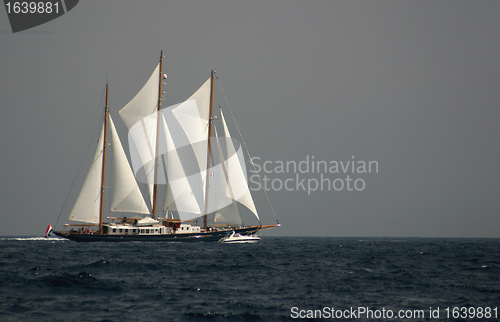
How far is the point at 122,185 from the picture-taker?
68.3 m

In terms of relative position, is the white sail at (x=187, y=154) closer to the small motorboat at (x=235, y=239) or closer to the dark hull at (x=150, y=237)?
the dark hull at (x=150, y=237)

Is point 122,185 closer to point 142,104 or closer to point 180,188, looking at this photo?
point 180,188

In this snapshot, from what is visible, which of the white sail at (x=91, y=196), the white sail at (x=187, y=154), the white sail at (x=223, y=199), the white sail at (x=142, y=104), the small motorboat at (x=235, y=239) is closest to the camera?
the white sail at (x=91, y=196)

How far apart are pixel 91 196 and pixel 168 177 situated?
35.6 ft

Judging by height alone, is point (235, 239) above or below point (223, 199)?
below

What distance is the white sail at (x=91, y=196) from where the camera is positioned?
2662 inches

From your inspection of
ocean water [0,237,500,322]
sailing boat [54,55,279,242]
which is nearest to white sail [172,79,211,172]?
sailing boat [54,55,279,242]

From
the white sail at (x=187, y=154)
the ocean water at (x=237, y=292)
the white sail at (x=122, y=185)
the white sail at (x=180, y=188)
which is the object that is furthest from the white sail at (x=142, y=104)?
the ocean water at (x=237, y=292)

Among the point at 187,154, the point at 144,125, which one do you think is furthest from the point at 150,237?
the point at 144,125

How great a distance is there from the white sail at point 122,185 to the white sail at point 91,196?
2319mm

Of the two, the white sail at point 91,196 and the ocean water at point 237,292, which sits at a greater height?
the white sail at point 91,196

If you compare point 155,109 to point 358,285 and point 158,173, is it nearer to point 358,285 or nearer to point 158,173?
point 158,173

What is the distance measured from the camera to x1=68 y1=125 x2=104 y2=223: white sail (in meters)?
67.6

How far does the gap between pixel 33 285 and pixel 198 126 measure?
48.5 meters
